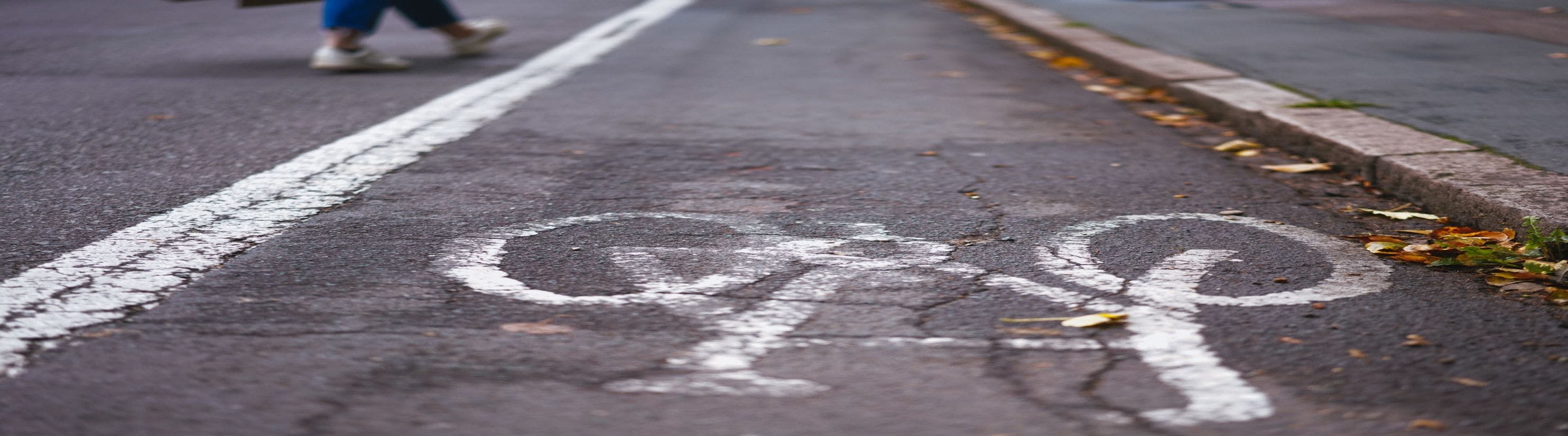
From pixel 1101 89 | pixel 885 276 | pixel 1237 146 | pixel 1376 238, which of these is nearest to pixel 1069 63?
pixel 1101 89

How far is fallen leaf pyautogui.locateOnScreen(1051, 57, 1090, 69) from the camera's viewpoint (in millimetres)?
7219

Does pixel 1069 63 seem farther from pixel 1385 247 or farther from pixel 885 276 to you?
pixel 885 276

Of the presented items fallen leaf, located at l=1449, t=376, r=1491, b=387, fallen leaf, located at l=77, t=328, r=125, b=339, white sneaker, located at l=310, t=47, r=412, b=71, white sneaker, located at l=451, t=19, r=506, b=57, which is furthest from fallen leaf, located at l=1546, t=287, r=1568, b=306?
white sneaker, located at l=451, t=19, r=506, b=57

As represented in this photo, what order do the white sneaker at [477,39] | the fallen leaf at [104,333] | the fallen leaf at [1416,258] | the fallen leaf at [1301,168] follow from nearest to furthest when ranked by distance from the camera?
the fallen leaf at [104,333] < the fallen leaf at [1416,258] < the fallen leaf at [1301,168] < the white sneaker at [477,39]

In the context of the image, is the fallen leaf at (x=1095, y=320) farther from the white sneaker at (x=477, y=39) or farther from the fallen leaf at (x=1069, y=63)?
the white sneaker at (x=477, y=39)

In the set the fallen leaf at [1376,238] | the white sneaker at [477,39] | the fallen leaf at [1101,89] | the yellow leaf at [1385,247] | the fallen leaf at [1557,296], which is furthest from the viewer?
the white sneaker at [477,39]

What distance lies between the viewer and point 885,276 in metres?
2.56

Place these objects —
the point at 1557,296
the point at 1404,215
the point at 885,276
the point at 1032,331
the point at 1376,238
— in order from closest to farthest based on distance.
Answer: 1. the point at 1032,331
2. the point at 1557,296
3. the point at 885,276
4. the point at 1376,238
5. the point at 1404,215

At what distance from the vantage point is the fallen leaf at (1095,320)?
224cm

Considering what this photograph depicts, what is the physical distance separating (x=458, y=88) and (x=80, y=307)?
11.9ft

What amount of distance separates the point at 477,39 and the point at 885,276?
5168mm

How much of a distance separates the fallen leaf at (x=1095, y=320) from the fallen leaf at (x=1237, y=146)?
2230 millimetres

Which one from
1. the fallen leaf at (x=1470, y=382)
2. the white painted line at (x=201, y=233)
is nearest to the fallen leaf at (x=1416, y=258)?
the fallen leaf at (x=1470, y=382)

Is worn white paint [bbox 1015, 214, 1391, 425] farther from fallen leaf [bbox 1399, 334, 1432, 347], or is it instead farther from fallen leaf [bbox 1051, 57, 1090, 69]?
fallen leaf [bbox 1051, 57, 1090, 69]
